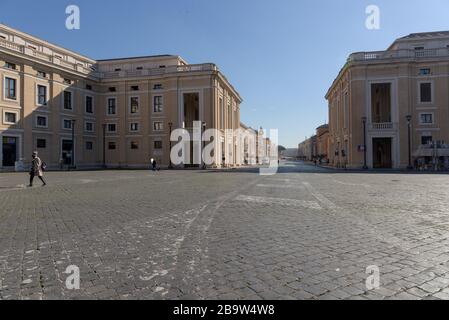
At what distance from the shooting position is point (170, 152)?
48.4 metres

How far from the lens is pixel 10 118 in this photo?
38.8 m

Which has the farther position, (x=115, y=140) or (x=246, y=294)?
(x=115, y=140)

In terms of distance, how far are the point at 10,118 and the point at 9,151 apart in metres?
4.22

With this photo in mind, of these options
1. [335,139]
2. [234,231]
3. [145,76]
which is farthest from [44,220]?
[335,139]

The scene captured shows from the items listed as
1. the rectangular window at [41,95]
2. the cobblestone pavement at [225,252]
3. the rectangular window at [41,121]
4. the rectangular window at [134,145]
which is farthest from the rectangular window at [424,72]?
the rectangular window at [41,121]

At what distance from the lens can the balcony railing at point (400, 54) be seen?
134ft

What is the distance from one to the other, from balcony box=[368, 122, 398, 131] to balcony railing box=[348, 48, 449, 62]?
8.84m

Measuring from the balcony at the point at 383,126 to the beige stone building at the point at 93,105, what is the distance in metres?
23.0

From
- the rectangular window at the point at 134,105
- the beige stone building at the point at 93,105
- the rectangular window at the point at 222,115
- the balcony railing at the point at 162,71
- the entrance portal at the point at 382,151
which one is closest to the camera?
the beige stone building at the point at 93,105

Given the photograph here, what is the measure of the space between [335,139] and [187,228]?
5443 centimetres

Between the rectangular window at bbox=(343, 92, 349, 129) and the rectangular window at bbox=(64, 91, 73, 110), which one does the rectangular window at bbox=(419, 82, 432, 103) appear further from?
the rectangular window at bbox=(64, 91, 73, 110)

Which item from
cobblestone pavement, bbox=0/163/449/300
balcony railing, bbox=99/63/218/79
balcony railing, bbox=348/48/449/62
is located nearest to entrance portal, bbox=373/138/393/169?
balcony railing, bbox=348/48/449/62

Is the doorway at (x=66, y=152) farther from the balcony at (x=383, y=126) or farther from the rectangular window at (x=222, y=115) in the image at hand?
the balcony at (x=383, y=126)

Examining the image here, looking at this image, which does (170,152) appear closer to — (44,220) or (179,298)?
(44,220)
